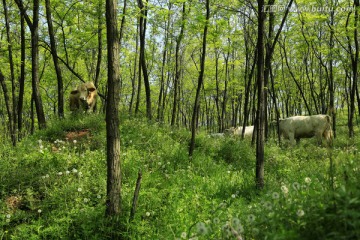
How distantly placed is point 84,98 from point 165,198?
8058 mm

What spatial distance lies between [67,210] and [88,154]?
9.19 ft

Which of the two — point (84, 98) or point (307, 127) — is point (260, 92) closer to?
point (84, 98)

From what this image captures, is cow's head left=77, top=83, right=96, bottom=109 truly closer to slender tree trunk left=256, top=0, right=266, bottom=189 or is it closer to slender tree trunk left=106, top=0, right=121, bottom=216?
slender tree trunk left=106, top=0, right=121, bottom=216

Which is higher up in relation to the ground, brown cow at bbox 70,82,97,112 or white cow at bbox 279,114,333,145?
brown cow at bbox 70,82,97,112

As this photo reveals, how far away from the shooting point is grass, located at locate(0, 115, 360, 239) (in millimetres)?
2977

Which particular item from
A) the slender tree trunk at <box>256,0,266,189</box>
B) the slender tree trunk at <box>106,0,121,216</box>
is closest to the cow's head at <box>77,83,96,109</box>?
the slender tree trunk at <box>106,0,121,216</box>

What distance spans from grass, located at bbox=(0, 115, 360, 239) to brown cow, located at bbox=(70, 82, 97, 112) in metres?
3.51

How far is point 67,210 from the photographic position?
6.07m

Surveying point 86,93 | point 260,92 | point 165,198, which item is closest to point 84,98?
point 86,93

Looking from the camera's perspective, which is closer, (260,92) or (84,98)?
(260,92)

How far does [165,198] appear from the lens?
679 cm

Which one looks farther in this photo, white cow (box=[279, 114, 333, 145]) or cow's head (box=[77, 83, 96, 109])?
white cow (box=[279, 114, 333, 145])

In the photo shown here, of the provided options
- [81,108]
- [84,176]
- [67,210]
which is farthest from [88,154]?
[81,108]

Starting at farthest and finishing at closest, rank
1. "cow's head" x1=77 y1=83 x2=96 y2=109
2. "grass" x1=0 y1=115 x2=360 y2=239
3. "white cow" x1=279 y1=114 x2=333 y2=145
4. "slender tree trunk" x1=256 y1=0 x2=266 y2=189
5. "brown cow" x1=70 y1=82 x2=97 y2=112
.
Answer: "white cow" x1=279 y1=114 x2=333 y2=145, "brown cow" x1=70 y1=82 x2=97 y2=112, "cow's head" x1=77 y1=83 x2=96 y2=109, "slender tree trunk" x1=256 y1=0 x2=266 y2=189, "grass" x1=0 y1=115 x2=360 y2=239
